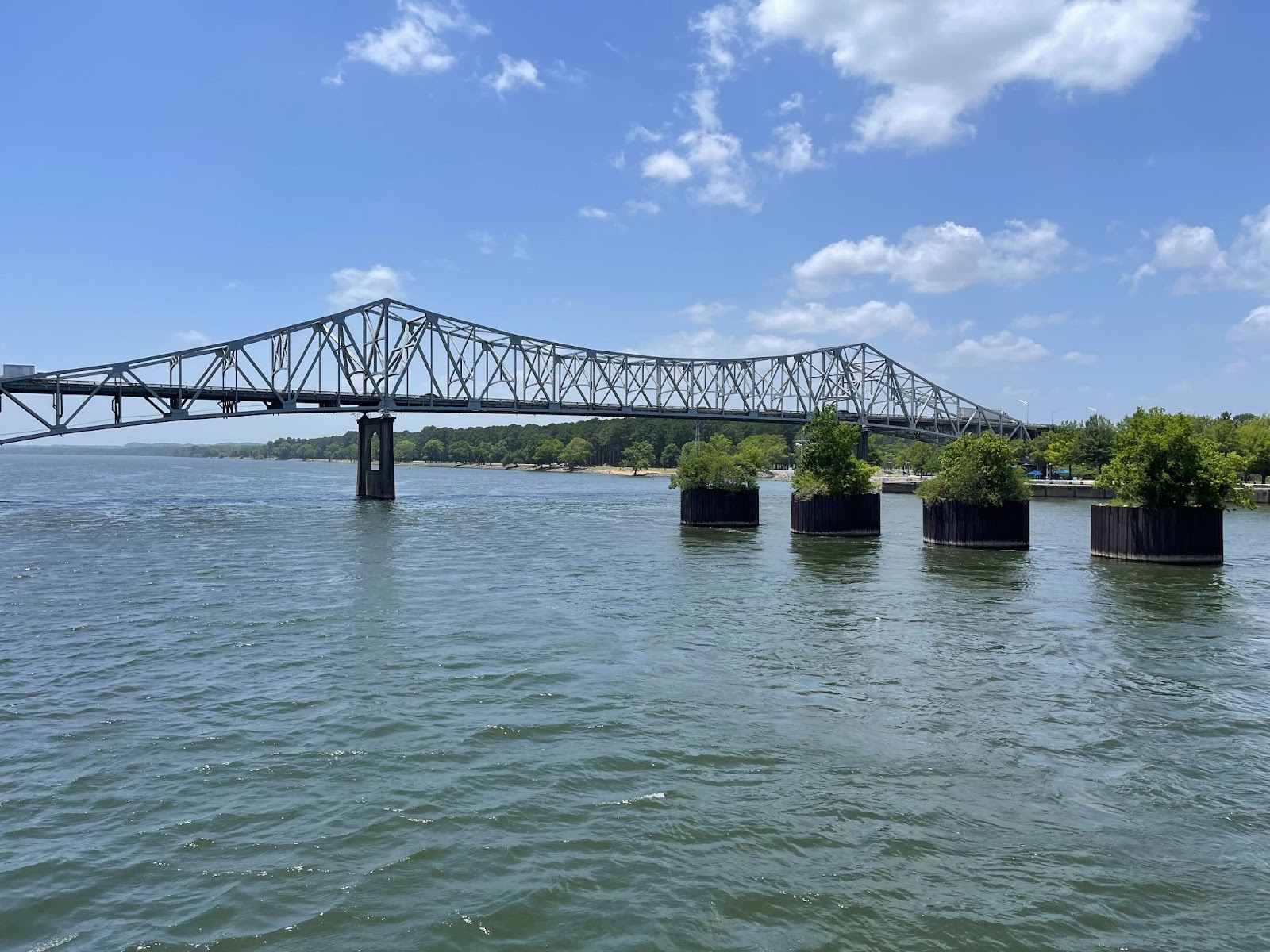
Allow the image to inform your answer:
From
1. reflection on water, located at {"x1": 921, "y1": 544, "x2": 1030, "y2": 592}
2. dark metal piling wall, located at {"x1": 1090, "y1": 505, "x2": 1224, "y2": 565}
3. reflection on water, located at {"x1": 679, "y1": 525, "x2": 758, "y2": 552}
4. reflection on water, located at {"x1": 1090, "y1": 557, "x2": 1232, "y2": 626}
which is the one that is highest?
dark metal piling wall, located at {"x1": 1090, "y1": 505, "x2": 1224, "y2": 565}

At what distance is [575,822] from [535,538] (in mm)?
40195

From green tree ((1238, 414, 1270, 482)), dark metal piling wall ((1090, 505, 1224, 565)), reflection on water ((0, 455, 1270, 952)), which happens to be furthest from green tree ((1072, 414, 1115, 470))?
reflection on water ((0, 455, 1270, 952))

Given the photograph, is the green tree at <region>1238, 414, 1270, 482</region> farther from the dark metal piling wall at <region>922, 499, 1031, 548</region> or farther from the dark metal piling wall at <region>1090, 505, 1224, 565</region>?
the dark metal piling wall at <region>1090, 505, 1224, 565</region>

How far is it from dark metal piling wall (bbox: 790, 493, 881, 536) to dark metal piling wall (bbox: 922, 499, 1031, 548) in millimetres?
6746

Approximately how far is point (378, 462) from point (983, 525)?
221ft

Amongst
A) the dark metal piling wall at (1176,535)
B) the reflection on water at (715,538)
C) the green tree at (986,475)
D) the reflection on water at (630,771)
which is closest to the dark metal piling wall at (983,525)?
the green tree at (986,475)

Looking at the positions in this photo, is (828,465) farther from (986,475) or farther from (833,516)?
(986,475)

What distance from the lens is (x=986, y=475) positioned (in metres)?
44.8

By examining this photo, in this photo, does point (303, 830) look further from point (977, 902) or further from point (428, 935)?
point (977, 902)

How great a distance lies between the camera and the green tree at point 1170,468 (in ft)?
122

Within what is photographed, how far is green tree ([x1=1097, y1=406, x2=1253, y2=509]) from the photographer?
3716cm

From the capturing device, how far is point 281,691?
1645cm

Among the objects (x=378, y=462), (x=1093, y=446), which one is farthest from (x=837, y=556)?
(x=1093, y=446)

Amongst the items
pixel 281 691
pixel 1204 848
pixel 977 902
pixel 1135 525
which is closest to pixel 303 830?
pixel 281 691
